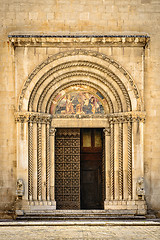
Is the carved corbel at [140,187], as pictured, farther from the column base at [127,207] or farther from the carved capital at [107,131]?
the carved capital at [107,131]

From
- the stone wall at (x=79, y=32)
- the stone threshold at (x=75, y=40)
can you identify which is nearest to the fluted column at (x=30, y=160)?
the stone wall at (x=79, y=32)

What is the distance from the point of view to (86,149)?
59.9 feet

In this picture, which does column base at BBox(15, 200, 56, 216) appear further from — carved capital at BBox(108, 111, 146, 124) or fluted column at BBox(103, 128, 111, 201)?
carved capital at BBox(108, 111, 146, 124)

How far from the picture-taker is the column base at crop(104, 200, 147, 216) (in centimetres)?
1572

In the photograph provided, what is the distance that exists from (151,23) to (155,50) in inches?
34.9

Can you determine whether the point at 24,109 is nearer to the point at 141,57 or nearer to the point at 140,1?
the point at 141,57

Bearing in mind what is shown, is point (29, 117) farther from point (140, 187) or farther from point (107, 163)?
point (140, 187)

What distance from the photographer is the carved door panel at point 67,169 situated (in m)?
17.2

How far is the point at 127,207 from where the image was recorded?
15891 mm

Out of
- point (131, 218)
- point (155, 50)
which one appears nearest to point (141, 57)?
point (155, 50)

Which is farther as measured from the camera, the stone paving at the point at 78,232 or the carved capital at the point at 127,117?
the carved capital at the point at 127,117

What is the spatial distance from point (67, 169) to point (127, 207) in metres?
2.57

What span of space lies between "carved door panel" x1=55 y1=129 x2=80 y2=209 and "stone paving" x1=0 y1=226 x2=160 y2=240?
368 cm

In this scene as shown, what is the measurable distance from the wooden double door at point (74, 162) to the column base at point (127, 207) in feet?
5.12
